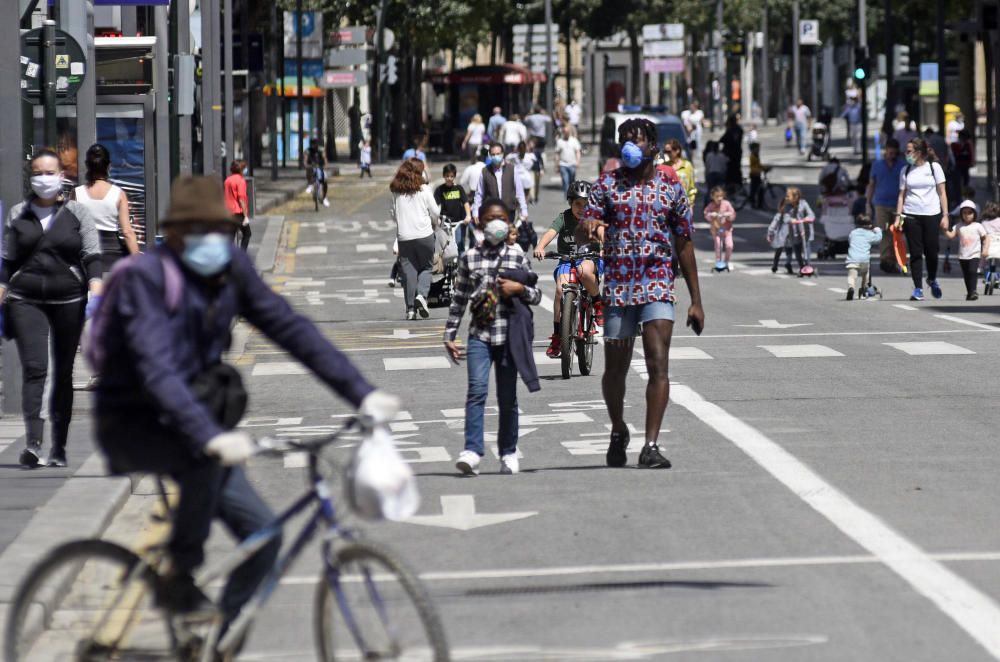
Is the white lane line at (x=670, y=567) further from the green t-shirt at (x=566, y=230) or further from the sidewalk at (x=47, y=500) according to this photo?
the green t-shirt at (x=566, y=230)

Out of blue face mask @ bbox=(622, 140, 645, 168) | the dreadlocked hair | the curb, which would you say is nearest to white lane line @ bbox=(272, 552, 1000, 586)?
the curb

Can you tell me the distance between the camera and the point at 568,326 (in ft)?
51.6

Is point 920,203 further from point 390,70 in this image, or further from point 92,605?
point 390,70

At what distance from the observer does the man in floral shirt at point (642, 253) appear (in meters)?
10.7

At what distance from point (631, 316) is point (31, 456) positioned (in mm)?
3293

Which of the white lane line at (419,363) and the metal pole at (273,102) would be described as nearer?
the white lane line at (419,363)

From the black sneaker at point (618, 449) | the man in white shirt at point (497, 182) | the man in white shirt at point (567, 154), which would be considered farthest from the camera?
the man in white shirt at point (567, 154)

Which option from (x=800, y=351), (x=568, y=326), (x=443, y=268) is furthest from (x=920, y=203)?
(x=568, y=326)

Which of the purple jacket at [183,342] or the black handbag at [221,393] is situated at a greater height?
the purple jacket at [183,342]

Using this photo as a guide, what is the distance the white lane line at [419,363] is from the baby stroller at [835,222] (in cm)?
1337

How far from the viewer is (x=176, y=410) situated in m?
5.59

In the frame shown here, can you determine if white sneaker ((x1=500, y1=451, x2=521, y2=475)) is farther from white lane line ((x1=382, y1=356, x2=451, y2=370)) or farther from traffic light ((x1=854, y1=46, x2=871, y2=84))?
traffic light ((x1=854, y1=46, x2=871, y2=84))

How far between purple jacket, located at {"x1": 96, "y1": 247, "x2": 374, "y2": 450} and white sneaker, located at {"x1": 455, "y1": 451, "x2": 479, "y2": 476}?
5023 millimetres

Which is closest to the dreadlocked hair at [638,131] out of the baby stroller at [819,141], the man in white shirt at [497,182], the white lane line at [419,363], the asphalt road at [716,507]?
the asphalt road at [716,507]
